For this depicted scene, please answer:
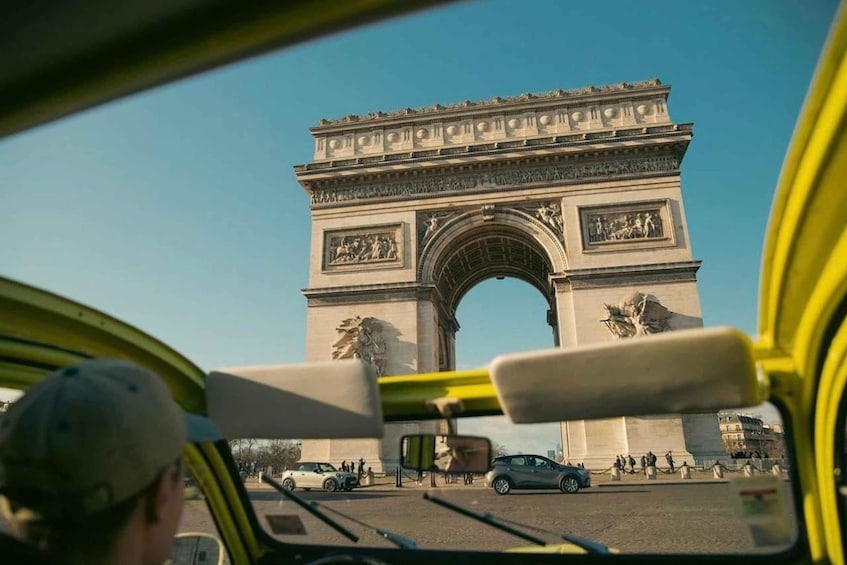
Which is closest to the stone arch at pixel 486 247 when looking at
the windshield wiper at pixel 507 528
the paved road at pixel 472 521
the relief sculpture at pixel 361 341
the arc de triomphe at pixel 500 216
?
the arc de triomphe at pixel 500 216

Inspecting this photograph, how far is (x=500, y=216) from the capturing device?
1817 centimetres

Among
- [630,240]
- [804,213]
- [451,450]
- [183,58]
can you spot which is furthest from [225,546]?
[630,240]

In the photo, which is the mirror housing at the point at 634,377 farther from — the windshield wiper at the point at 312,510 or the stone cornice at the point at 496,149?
the stone cornice at the point at 496,149

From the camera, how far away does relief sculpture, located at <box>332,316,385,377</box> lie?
16703 mm

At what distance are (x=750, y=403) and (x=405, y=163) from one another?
18028 millimetres

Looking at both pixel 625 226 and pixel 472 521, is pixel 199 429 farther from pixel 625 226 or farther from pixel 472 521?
pixel 625 226

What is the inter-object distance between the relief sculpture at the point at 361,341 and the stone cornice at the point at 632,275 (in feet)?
21.3

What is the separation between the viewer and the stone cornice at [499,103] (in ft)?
60.5

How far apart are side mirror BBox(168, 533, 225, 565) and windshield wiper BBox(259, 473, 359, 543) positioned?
1.05 feet

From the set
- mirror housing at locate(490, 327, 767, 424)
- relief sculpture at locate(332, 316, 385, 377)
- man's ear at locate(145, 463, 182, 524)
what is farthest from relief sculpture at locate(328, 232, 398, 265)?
man's ear at locate(145, 463, 182, 524)

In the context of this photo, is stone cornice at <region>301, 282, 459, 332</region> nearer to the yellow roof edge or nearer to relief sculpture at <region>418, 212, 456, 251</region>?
relief sculpture at <region>418, 212, 456, 251</region>

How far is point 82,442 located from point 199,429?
0.74 metres

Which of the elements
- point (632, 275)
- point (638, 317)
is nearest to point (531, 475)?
point (638, 317)

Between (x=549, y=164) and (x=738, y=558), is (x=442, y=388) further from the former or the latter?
(x=549, y=164)
